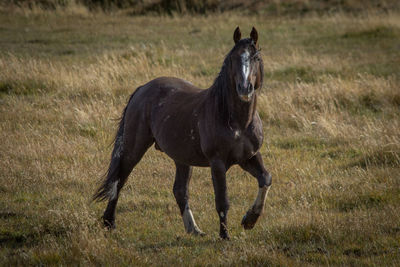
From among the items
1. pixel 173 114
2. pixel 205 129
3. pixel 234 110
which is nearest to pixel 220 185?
pixel 205 129

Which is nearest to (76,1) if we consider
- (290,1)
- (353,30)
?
(290,1)

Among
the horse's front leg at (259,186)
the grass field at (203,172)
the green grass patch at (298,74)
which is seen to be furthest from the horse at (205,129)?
the green grass patch at (298,74)

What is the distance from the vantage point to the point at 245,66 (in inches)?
202

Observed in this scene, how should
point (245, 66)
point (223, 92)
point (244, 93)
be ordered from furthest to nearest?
point (223, 92) → point (245, 66) → point (244, 93)

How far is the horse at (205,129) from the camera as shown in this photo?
5410 millimetres

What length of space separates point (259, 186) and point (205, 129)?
82cm

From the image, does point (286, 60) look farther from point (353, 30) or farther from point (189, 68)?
point (353, 30)

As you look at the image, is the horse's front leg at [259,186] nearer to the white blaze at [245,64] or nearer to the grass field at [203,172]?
the grass field at [203,172]

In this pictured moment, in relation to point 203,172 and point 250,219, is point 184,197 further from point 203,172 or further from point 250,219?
point 203,172

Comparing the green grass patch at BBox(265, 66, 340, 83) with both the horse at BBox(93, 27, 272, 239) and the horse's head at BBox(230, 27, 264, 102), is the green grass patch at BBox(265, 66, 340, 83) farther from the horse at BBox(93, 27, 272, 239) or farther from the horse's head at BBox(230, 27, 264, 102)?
the horse's head at BBox(230, 27, 264, 102)

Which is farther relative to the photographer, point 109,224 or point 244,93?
point 109,224

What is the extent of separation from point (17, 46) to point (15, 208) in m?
13.8

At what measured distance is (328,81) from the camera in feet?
42.9

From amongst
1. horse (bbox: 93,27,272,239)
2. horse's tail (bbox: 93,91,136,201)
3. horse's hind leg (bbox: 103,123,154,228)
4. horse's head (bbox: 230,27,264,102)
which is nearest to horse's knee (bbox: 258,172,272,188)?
horse (bbox: 93,27,272,239)
